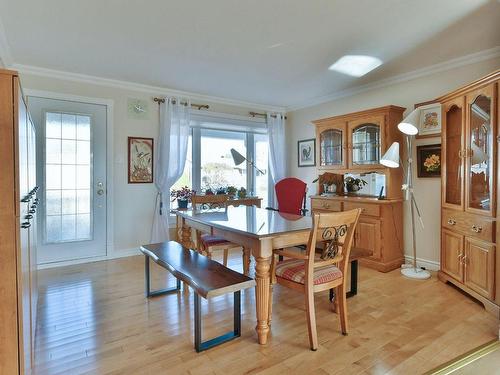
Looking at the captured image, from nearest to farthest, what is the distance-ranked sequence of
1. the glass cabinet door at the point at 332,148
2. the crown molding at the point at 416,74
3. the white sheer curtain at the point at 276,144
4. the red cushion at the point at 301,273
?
the red cushion at the point at 301,273 → the crown molding at the point at 416,74 → the glass cabinet door at the point at 332,148 → the white sheer curtain at the point at 276,144

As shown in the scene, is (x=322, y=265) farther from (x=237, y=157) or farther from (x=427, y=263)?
(x=237, y=157)

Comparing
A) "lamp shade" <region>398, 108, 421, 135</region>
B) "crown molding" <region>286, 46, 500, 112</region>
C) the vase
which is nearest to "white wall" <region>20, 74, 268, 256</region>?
the vase

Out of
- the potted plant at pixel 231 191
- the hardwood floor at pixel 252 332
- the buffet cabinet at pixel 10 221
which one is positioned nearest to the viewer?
the buffet cabinet at pixel 10 221

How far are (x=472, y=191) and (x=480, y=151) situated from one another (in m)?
0.35

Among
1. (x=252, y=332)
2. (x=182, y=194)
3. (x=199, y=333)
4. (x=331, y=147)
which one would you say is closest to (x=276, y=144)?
(x=331, y=147)

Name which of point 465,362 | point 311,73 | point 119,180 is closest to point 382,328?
point 465,362

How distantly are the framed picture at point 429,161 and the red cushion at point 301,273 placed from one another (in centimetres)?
211

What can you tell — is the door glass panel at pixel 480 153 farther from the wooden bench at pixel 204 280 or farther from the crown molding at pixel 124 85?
the crown molding at pixel 124 85

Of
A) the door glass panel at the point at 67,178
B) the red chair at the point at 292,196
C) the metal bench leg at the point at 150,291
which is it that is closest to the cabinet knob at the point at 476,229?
the red chair at the point at 292,196

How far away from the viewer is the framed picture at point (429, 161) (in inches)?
134

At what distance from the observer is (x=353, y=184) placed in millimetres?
4191

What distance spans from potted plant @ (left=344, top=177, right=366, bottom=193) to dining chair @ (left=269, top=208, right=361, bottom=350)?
219 centimetres

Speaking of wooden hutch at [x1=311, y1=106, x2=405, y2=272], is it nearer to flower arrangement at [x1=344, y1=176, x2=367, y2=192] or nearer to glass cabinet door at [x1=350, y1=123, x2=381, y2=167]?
glass cabinet door at [x1=350, y1=123, x2=381, y2=167]

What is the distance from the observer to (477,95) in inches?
101
